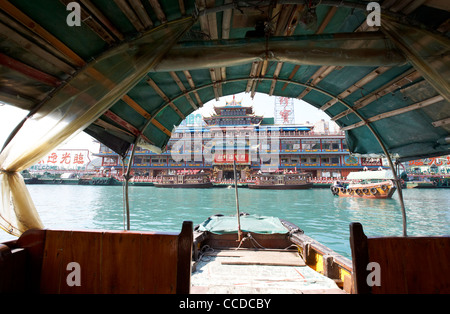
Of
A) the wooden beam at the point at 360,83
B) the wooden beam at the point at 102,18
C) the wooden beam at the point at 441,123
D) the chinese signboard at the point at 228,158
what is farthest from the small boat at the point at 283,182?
the wooden beam at the point at 102,18

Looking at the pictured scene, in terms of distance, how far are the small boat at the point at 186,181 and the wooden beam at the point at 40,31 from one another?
27.2 meters

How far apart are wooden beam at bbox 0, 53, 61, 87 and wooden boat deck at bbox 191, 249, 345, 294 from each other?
8.93 ft

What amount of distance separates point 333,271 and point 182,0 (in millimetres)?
3992

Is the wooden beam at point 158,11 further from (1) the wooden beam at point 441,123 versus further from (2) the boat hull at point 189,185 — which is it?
(2) the boat hull at point 189,185

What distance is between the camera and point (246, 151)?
1334 inches

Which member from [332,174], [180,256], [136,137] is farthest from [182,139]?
[180,256]

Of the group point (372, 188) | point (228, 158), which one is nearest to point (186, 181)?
point (228, 158)

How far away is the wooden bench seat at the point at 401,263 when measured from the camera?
1.64m

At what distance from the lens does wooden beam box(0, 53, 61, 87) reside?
5.85 feet

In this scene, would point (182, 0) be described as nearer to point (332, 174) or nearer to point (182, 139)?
point (182, 139)

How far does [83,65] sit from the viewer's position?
213 centimetres

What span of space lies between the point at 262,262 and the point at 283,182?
2523cm

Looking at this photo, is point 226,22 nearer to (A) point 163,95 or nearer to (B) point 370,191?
(A) point 163,95
